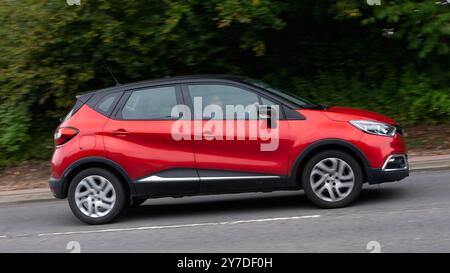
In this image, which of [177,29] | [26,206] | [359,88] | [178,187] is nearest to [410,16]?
[359,88]

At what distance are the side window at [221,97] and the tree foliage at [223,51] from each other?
3144mm

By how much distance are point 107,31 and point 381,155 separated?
5734mm

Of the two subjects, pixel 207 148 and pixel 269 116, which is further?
pixel 207 148

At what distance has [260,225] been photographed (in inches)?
319

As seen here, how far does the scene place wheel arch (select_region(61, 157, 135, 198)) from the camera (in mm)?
8664

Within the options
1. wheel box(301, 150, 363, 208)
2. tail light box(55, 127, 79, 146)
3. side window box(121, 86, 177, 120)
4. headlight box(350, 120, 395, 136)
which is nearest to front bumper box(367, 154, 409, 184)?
wheel box(301, 150, 363, 208)

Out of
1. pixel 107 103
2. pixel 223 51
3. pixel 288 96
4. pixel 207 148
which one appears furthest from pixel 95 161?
pixel 223 51

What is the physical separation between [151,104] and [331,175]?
233cm

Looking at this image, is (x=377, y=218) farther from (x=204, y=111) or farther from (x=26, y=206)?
(x=26, y=206)

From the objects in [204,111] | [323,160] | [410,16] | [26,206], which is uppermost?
[410,16]

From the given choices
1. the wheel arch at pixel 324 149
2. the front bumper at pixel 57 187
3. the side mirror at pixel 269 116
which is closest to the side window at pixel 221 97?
the side mirror at pixel 269 116

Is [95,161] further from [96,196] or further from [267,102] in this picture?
[267,102]

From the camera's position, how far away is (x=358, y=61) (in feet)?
46.7

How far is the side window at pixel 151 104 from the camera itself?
865cm
